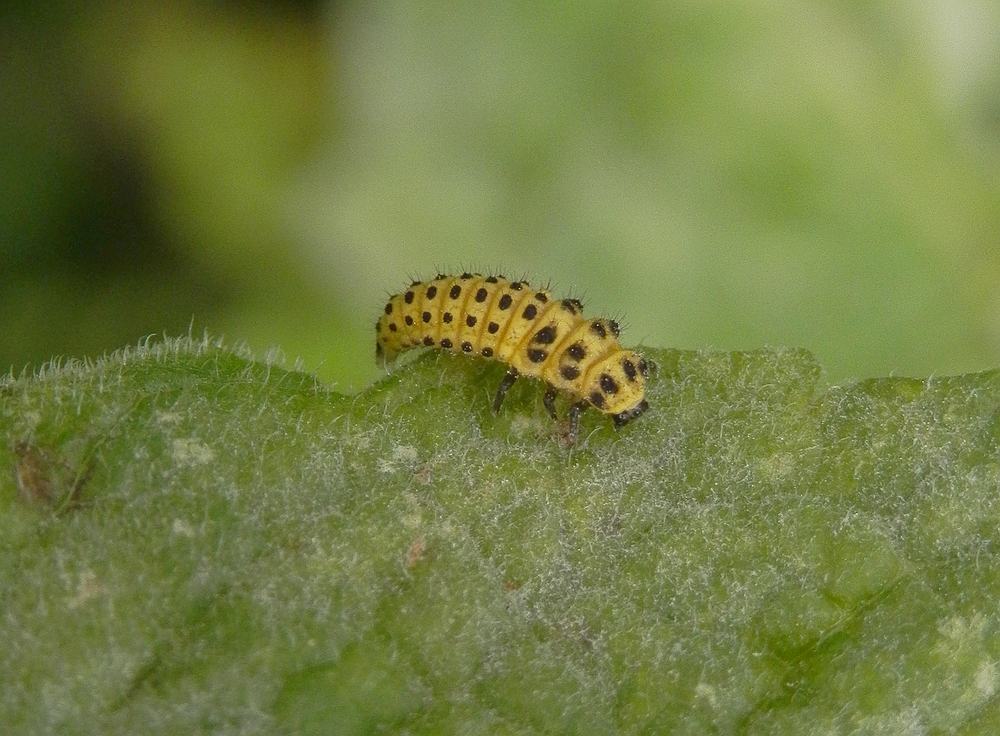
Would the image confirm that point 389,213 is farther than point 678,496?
Yes

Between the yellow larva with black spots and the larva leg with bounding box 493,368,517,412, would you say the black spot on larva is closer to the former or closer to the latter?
the yellow larva with black spots

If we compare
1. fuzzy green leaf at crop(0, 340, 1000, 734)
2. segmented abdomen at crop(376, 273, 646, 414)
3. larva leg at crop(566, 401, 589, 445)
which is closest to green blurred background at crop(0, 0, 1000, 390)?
segmented abdomen at crop(376, 273, 646, 414)

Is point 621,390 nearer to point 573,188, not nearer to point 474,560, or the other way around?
point 474,560

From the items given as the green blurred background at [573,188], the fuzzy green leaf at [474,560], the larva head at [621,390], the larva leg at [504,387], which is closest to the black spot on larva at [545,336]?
the larva leg at [504,387]

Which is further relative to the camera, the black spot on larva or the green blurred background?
the green blurred background

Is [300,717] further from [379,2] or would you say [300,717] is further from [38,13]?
[38,13]

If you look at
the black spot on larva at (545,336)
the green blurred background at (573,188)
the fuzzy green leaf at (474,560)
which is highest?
the green blurred background at (573,188)

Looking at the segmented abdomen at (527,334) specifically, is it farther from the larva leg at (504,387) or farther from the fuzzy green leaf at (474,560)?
the fuzzy green leaf at (474,560)

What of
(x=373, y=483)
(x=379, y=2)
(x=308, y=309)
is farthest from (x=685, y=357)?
(x=379, y=2)
